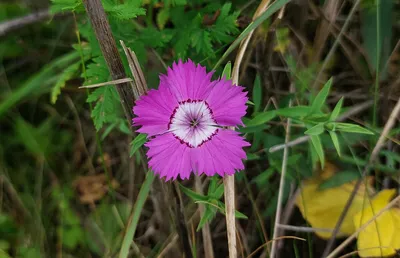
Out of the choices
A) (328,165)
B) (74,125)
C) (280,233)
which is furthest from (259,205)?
(74,125)

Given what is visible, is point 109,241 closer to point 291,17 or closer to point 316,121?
point 316,121

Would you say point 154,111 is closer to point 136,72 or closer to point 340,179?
point 136,72

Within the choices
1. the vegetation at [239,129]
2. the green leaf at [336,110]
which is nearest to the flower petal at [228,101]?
the vegetation at [239,129]

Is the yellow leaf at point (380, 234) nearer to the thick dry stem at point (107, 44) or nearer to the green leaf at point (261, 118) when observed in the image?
the green leaf at point (261, 118)

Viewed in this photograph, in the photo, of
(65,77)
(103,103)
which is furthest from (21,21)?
(103,103)

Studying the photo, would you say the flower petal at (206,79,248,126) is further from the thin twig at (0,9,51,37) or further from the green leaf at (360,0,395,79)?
the thin twig at (0,9,51,37)

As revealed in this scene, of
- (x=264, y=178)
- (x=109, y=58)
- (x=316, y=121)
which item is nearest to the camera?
(x=109, y=58)

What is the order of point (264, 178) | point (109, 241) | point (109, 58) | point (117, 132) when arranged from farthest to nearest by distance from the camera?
point (117, 132), point (109, 241), point (264, 178), point (109, 58)
